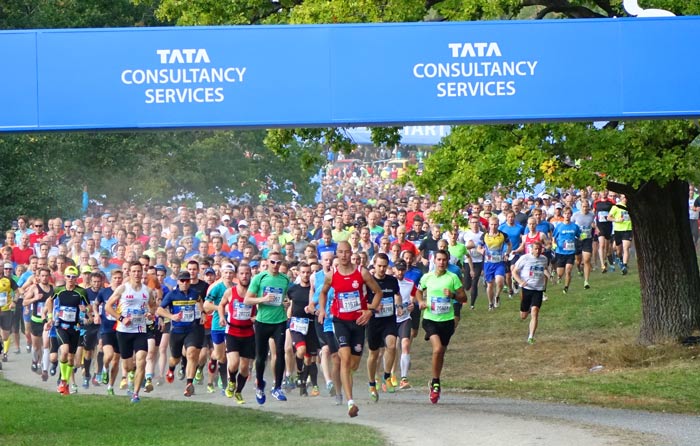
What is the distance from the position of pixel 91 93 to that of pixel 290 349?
247 inches

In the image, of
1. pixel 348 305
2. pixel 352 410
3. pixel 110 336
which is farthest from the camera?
pixel 110 336

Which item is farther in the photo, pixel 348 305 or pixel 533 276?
pixel 533 276

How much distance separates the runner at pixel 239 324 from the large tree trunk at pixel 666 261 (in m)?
5.88

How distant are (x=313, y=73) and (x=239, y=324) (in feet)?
15.4

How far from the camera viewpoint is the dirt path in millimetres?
14695

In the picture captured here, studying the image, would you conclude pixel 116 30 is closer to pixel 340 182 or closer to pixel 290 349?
pixel 290 349

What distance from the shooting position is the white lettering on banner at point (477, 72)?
47.9ft

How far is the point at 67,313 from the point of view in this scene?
20.1m

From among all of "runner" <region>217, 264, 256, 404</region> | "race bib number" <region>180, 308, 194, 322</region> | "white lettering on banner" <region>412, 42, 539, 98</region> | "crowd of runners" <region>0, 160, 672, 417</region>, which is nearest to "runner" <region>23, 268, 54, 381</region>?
"crowd of runners" <region>0, 160, 672, 417</region>

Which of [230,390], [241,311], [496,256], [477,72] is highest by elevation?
[477,72]

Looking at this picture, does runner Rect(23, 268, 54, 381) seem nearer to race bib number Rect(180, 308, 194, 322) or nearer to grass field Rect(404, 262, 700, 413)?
race bib number Rect(180, 308, 194, 322)

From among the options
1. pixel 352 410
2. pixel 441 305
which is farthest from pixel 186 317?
pixel 352 410

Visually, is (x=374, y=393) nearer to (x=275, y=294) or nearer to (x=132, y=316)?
(x=275, y=294)

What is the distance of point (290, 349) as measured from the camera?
65.6 ft
